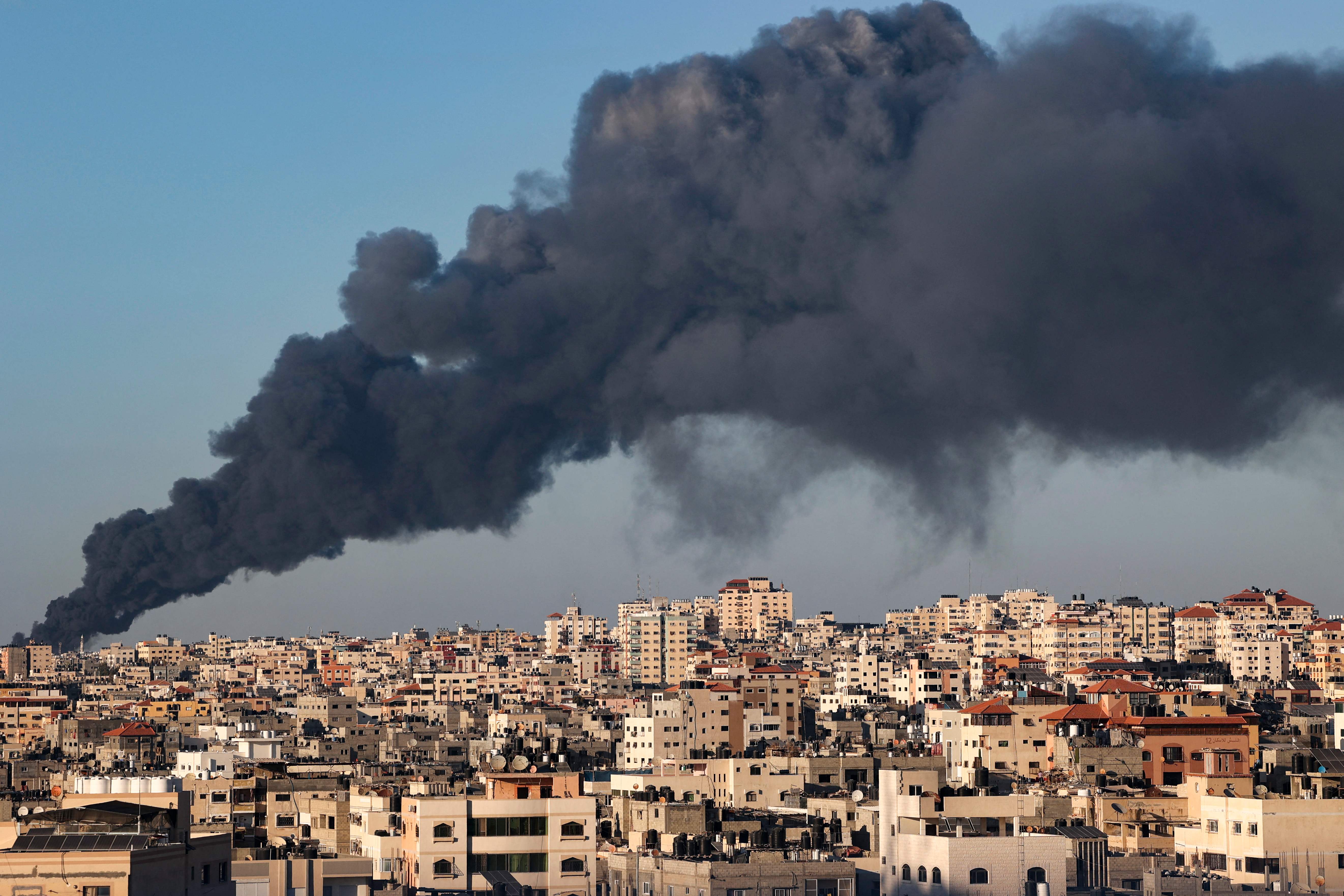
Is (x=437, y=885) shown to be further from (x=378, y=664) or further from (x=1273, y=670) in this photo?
(x=378, y=664)

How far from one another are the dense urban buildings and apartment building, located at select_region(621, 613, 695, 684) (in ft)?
34.9

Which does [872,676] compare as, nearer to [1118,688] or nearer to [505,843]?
[1118,688]

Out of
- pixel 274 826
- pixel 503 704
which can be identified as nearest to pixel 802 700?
pixel 503 704

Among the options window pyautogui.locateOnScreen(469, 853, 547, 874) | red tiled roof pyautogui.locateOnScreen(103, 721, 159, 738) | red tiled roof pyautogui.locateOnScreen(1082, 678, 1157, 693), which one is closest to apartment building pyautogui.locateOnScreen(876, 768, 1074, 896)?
window pyautogui.locateOnScreen(469, 853, 547, 874)

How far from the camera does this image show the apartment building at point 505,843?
1248 inches

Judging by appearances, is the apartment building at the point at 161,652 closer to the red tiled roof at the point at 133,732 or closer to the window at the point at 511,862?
the red tiled roof at the point at 133,732

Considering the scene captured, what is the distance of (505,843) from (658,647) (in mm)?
119427

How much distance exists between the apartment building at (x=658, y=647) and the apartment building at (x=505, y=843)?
378ft

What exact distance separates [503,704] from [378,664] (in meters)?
55.9

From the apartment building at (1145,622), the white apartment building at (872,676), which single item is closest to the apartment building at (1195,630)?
the apartment building at (1145,622)

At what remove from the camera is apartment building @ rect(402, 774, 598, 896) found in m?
31.7

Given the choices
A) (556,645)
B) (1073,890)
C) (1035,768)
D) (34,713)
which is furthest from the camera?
(556,645)

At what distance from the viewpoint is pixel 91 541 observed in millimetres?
91500

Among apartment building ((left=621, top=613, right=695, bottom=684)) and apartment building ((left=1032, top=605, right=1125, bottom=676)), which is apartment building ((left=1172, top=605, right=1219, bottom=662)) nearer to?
apartment building ((left=1032, top=605, right=1125, bottom=676))
